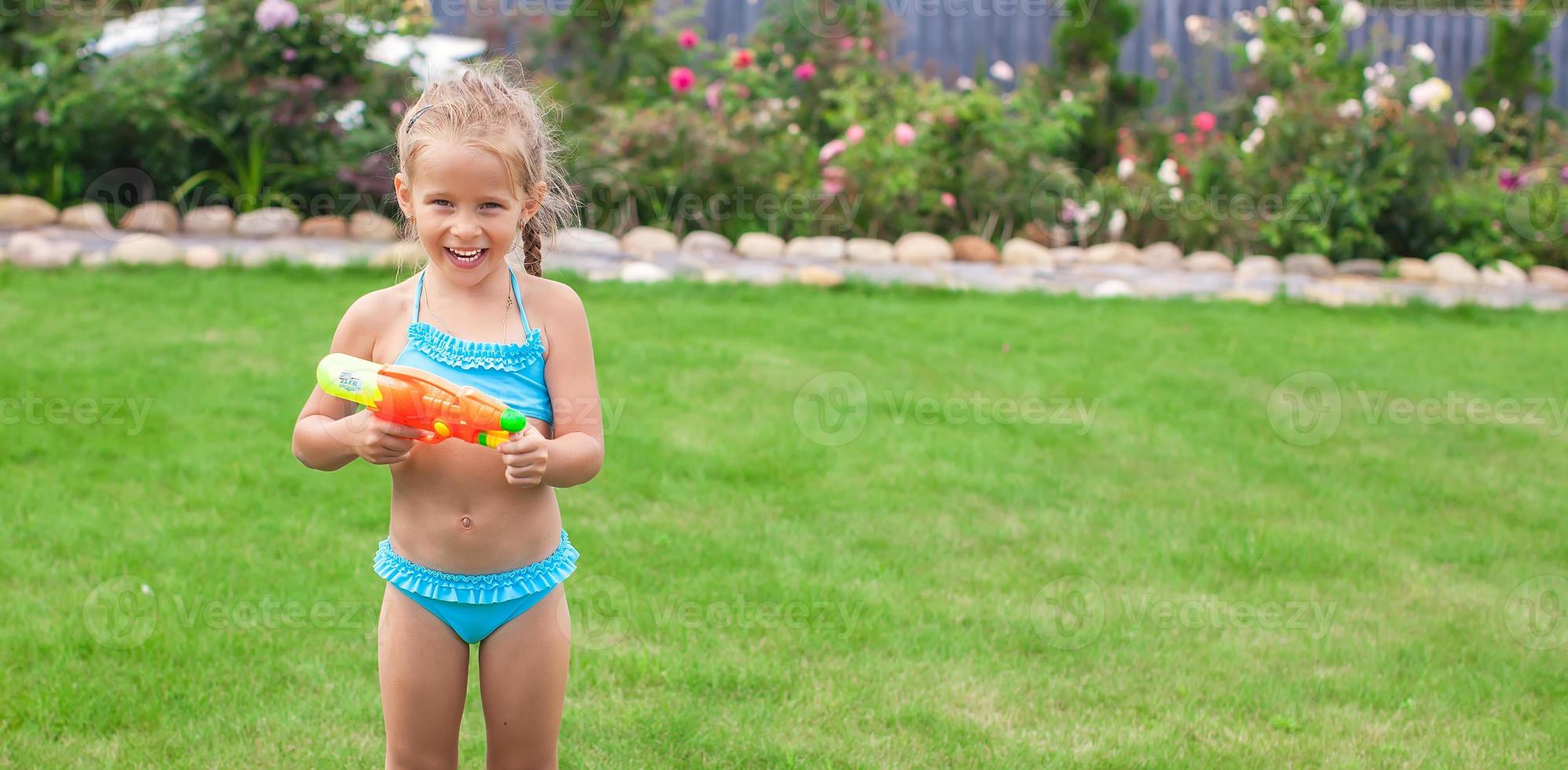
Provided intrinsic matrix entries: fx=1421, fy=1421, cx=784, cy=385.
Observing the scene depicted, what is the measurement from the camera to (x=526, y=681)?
2.35 metres

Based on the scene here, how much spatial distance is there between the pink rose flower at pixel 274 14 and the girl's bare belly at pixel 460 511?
23.1 ft

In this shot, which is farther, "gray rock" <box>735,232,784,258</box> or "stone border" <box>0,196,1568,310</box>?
"gray rock" <box>735,232,784,258</box>

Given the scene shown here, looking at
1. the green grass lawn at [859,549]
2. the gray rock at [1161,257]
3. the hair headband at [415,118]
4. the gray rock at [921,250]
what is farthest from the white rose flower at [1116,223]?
the hair headband at [415,118]

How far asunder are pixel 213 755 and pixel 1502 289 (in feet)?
25.9

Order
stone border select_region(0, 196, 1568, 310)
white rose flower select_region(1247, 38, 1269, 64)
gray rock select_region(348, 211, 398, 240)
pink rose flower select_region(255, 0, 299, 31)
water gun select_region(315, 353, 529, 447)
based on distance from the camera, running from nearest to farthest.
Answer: water gun select_region(315, 353, 529, 447) < stone border select_region(0, 196, 1568, 310) < gray rock select_region(348, 211, 398, 240) < pink rose flower select_region(255, 0, 299, 31) < white rose flower select_region(1247, 38, 1269, 64)

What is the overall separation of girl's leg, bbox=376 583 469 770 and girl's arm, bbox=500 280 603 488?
1.05ft

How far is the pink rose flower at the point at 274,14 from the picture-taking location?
8500 mm

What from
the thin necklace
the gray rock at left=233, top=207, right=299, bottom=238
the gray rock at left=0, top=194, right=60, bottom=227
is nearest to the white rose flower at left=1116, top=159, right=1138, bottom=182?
the gray rock at left=233, top=207, right=299, bottom=238

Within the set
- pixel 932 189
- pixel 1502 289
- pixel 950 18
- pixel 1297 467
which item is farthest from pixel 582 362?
pixel 950 18

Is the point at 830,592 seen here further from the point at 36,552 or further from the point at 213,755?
the point at 36,552

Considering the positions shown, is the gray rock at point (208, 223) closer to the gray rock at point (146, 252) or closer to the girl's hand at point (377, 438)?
the gray rock at point (146, 252)

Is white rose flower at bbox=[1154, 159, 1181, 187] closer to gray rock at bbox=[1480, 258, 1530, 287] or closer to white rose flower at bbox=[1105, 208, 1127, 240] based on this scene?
white rose flower at bbox=[1105, 208, 1127, 240]

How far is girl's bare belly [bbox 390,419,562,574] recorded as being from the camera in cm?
229

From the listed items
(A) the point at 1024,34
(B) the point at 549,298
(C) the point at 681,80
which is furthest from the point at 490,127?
(A) the point at 1024,34
